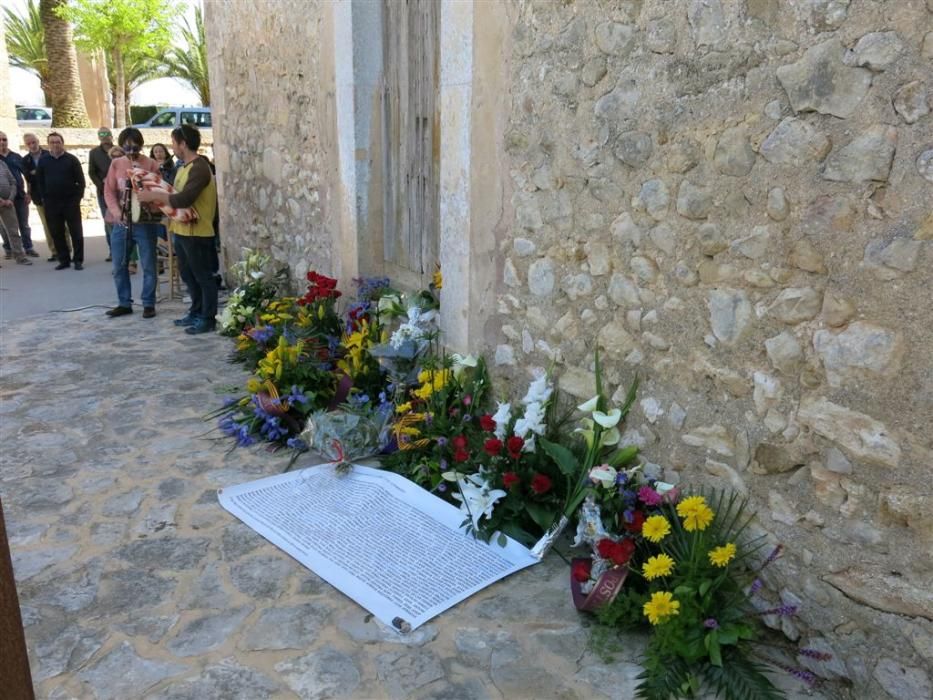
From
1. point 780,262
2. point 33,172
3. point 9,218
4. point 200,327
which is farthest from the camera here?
point 33,172

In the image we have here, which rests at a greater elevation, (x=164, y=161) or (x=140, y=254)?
(x=164, y=161)

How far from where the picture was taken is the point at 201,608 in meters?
2.62

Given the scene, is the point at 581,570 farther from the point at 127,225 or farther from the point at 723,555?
the point at 127,225

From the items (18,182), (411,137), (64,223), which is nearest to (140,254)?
(411,137)

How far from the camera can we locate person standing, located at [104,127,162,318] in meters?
6.37

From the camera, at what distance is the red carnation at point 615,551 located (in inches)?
94.5

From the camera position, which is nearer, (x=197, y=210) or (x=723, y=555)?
(x=723, y=555)

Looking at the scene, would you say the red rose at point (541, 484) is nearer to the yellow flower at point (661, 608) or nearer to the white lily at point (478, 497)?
the white lily at point (478, 497)

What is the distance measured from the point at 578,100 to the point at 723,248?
915mm

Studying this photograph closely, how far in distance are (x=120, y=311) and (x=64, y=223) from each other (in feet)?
10.7

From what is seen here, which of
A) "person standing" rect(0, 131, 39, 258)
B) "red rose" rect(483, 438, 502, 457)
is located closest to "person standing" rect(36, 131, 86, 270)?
"person standing" rect(0, 131, 39, 258)

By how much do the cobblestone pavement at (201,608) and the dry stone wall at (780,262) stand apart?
2.36 feet

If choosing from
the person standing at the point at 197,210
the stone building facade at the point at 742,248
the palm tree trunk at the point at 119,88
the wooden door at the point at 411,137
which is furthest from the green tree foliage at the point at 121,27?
the stone building facade at the point at 742,248

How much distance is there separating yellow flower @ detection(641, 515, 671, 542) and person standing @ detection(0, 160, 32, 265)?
30.6ft
